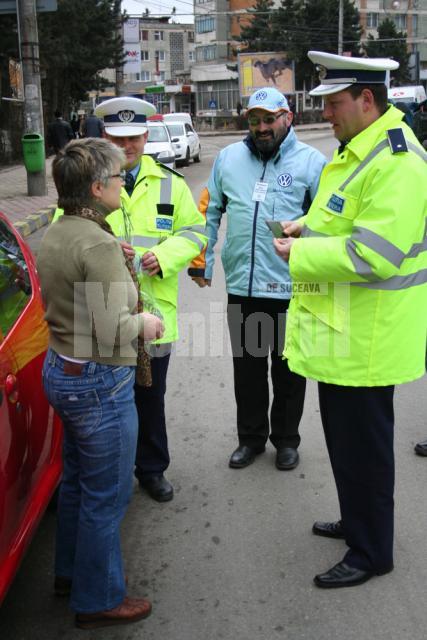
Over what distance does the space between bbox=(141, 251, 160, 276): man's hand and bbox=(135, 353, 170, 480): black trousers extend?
0.49m

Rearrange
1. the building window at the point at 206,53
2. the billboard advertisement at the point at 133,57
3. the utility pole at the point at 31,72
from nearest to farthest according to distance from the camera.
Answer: the utility pole at the point at 31,72
the billboard advertisement at the point at 133,57
the building window at the point at 206,53

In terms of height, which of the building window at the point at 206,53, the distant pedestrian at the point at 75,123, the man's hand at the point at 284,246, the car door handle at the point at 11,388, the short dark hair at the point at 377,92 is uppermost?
the building window at the point at 206,53

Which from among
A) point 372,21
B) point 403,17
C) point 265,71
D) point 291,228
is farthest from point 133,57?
point 403,17

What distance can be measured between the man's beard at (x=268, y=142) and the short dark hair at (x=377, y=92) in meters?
1.09

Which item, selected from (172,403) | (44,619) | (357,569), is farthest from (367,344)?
(172,403)

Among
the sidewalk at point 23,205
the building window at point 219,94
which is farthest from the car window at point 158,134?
the building window at point 219,94

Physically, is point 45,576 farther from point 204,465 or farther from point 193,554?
point 204,465

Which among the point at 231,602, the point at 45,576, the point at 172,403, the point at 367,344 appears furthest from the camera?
the point at 172,403

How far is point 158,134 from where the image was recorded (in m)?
22.4

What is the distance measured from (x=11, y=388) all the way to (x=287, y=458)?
1935mm

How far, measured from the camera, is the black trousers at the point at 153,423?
11.8 ft

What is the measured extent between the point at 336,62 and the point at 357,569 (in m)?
1.99

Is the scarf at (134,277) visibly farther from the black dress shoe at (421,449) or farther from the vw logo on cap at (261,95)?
the black dress shoe at (421,449)

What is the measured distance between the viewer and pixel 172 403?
4.96 metres
